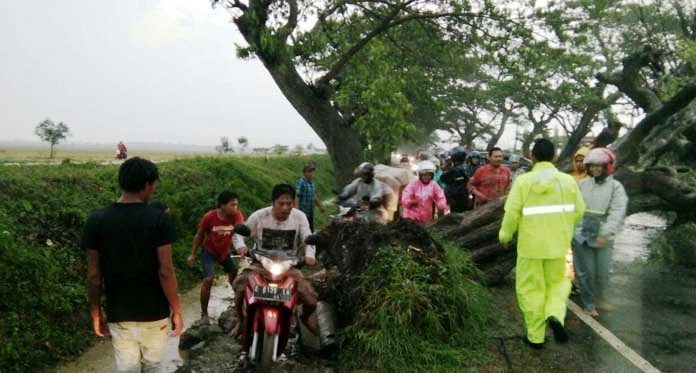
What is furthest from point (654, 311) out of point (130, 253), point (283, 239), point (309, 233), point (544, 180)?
point (130, 253)

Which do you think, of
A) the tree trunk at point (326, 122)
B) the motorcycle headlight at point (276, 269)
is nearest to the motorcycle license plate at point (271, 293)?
the motorcycle headlight at point (276, 269)

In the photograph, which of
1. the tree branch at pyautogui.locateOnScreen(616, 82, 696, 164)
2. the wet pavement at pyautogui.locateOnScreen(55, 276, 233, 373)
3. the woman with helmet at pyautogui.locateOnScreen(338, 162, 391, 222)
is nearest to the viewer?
the wet pavement at pyautogui.locateOnScreen(55, 276, 233, 373)

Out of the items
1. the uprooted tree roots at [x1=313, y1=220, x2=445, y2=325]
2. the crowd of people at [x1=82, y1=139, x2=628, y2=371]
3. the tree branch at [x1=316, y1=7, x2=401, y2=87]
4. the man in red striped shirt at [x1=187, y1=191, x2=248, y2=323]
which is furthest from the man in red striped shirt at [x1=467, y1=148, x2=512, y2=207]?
the man in red striped shirt at [x1=187, y1=191, x2=248, y2=323]

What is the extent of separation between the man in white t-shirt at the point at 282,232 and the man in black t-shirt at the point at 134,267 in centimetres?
163

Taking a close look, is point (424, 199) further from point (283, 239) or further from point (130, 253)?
point (130, 253)

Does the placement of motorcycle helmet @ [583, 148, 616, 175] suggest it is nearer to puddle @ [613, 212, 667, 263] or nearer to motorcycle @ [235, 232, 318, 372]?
motorcycle @ [235, 232, 318, 372]

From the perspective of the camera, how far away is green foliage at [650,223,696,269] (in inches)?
389

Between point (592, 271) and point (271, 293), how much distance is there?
3.94m

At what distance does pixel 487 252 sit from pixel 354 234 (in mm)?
2482

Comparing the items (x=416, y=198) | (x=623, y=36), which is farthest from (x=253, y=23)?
(x=623, y=36)

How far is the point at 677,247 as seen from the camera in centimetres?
1051

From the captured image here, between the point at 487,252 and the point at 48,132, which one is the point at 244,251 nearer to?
the point at 487,252

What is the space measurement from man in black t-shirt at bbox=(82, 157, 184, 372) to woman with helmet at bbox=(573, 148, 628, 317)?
15.8 ft

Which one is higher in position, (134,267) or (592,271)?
(134,267)
